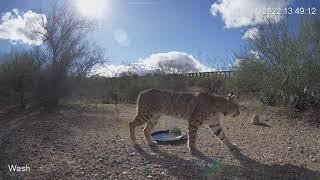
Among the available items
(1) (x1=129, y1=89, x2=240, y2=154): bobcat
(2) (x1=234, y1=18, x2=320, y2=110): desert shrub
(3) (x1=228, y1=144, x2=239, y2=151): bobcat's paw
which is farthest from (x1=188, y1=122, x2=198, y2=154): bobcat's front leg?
(2) (x1=234, y1=18, x2=320, y2=110): desert shrub

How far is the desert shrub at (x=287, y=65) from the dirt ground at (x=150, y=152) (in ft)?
4.34

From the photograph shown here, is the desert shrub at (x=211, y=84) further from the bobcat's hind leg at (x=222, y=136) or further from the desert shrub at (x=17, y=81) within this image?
the bobcat's hind leg at (x=222, y=136)

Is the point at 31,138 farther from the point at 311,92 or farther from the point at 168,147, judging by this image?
the point at 311,92

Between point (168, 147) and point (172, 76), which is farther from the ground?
point (172, 76)

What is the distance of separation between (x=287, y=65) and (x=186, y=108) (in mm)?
5702

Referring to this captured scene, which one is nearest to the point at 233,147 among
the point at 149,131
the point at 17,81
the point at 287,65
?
the point at 149,131

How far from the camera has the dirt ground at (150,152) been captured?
7.44m

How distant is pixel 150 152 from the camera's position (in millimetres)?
8883

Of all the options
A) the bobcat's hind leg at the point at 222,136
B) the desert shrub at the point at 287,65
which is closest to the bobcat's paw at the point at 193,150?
the bobcat's hind leg at the point at 222,136

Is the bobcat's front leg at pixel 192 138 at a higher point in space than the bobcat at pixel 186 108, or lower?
lower

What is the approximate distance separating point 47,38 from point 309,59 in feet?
32.4

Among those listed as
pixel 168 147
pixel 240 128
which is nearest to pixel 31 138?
pixel 168 147

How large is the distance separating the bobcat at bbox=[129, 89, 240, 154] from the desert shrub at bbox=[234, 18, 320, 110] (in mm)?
4746

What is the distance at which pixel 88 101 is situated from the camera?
61.7ft
